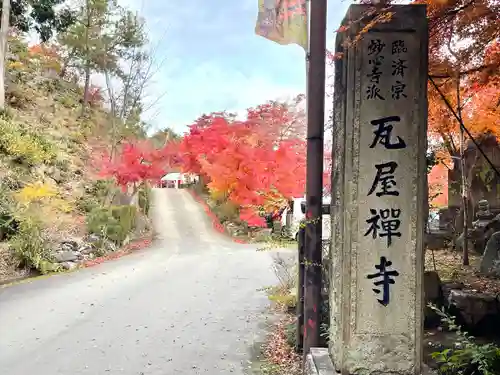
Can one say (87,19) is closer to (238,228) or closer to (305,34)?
(238,228)

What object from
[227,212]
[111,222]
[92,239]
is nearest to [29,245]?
[92,239]

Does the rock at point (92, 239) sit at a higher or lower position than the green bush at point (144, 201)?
lower

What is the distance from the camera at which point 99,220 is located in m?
13.6

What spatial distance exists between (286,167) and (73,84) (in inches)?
654

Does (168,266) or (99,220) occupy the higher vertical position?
(99,220)

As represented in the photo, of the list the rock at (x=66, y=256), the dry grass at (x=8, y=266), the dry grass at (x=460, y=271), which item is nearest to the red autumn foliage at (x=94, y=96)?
the rock at (x=66, y=256)

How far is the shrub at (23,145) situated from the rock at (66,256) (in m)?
4.03

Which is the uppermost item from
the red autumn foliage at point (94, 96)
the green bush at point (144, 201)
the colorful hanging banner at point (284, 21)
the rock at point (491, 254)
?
the red autumn foliage at point (94, 96)

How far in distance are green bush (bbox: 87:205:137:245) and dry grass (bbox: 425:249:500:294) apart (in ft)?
31.1

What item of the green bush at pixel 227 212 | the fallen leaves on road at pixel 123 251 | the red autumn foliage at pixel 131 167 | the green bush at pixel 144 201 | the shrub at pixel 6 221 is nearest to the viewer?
the shrub at pixel 6 221

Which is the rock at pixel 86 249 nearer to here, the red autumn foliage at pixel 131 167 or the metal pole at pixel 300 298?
the red autumn foliage at pixel 131 167

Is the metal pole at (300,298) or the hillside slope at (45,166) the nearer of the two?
the metal pole at (300,298)

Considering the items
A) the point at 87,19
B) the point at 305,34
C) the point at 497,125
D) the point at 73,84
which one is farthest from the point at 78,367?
the point at 73,84

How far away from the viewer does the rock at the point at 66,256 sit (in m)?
11.0
